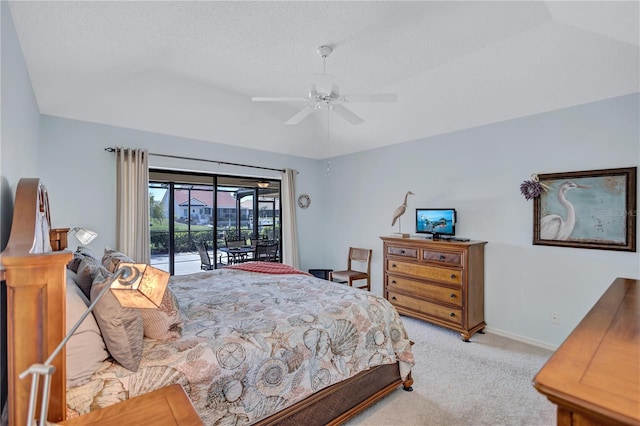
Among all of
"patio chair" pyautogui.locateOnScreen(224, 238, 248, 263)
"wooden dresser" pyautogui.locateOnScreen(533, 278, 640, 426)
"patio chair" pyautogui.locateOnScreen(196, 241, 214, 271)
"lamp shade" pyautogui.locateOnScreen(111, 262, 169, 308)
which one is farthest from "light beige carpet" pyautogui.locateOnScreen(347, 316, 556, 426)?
"patio chair" pyautogui.locateOnScreen(196, 241, 214, 271)

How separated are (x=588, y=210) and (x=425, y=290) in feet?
6.03

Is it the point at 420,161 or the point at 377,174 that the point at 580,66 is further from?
the point at 377,174

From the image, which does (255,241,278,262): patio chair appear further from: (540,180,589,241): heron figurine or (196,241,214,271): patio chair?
(540,180,589,241): heron figurine

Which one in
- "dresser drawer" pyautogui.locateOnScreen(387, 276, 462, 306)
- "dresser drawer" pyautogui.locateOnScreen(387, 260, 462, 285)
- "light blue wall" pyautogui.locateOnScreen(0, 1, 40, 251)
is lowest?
"dresser drawer" pyautogui.locateOnScreen(387, 276, 462, 306)

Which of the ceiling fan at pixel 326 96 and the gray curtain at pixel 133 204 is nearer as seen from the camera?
the ceiling fan at pixel 326 96

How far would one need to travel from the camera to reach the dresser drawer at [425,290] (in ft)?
11.5

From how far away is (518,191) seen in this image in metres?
3.45

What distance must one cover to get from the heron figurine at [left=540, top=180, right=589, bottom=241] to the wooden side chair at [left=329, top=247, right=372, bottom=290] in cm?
237

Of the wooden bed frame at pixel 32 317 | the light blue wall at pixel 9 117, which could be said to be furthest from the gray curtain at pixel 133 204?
the wooden bed frame at pixel 32 317

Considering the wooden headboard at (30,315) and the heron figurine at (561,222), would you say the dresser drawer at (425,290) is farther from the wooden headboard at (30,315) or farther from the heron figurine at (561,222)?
the wooden headboard at (30,315)

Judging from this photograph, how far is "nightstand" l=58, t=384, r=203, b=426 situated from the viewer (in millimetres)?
1044

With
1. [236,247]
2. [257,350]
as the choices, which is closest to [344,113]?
[257,350]

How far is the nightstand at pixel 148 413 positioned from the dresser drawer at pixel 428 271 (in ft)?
10.2

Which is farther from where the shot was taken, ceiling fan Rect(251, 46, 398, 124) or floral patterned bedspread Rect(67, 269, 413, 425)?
ceiling fan Rect(251, 46, 398, 124)
